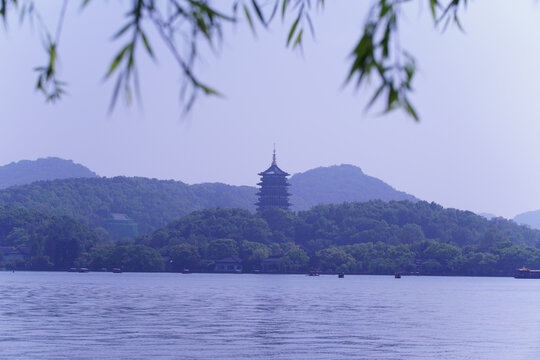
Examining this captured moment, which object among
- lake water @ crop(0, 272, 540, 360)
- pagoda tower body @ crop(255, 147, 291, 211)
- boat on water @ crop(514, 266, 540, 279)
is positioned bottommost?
lake water @ crop(0, 272, 540, 360)

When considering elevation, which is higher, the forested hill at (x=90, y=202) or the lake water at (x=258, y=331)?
the forested hill at (x=90, y=202)

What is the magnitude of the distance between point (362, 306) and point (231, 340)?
22.9 meters

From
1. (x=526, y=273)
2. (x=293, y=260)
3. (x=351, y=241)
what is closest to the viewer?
(x=526, y=273)

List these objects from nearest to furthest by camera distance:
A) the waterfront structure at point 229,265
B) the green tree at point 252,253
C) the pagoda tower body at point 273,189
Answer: the green tree at point 252,253 < the waterfront structure at point 229,265 < the pagoda tower body at point 273,189

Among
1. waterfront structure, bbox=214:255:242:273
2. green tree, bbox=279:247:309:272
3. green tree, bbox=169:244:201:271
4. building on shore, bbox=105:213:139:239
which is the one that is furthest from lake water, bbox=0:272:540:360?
building on shore, bbox=105:213:139:239

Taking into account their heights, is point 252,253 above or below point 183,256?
above

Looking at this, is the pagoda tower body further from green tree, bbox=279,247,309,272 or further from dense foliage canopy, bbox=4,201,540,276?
green tree, bbox=279,247,309,272

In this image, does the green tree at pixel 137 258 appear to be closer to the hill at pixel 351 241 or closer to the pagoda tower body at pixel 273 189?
the hill at pixel 351 241

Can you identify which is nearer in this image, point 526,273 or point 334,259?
point 526,273

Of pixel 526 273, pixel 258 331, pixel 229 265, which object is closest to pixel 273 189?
pixel 229 265

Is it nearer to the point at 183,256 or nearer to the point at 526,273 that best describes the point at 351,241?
the point at 526,273

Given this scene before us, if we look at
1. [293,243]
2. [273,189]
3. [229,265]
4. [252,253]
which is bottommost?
[229,265]

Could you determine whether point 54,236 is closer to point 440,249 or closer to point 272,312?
point 440,249

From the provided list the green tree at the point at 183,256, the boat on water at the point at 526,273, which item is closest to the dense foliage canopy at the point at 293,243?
the green tree at the point at 183,256
